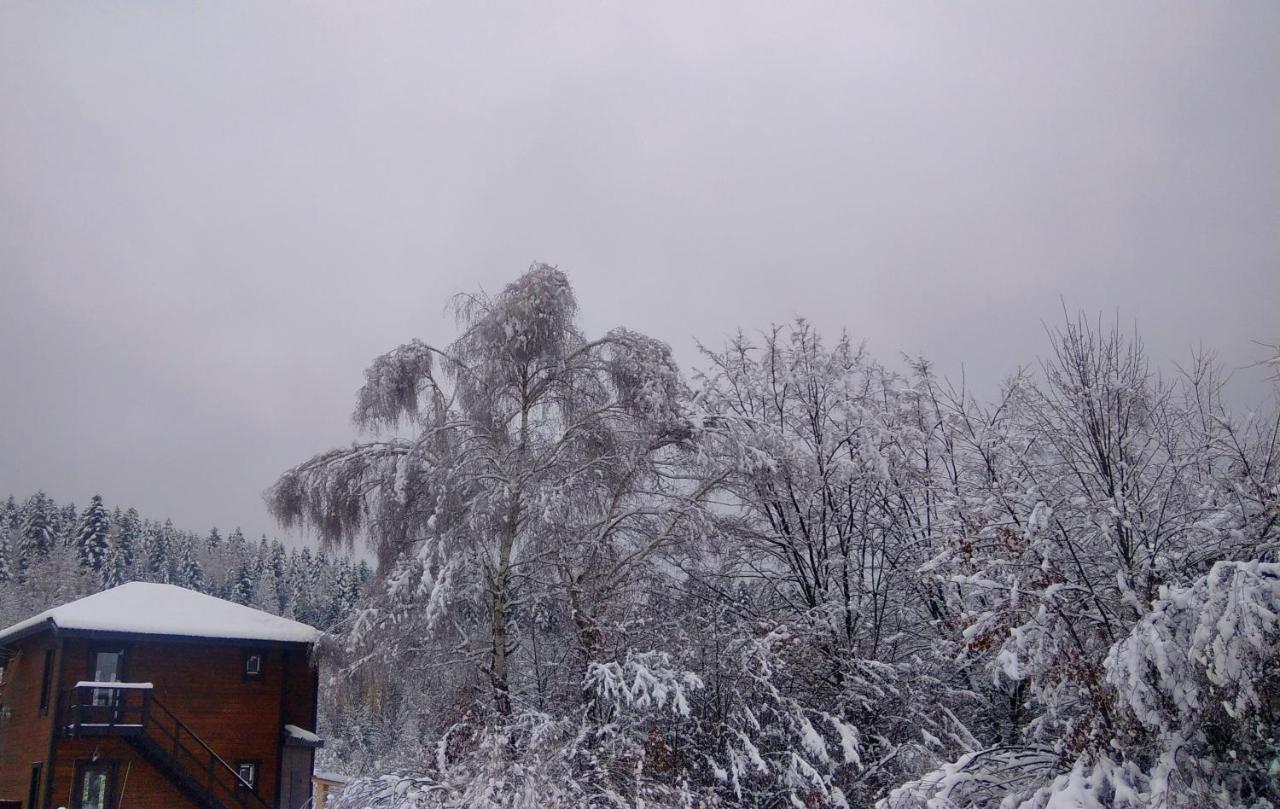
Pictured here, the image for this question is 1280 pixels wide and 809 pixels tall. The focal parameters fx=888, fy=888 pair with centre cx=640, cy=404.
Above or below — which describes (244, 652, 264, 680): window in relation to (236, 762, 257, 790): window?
above

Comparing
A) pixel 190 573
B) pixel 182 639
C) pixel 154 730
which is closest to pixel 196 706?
pixel 154 730

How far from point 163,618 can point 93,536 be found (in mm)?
49054

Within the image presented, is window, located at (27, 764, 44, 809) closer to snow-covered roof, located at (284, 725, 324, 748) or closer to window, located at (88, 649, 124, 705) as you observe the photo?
window, located at (88, 649, 124, 705)

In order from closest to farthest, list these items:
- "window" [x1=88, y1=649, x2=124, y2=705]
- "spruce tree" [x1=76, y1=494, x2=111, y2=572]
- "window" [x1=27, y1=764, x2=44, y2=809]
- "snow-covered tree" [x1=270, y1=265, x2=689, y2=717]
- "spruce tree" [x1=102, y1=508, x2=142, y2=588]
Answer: "snow-covered tree" [x1=270, y1=265, x2=689, y2=717], "window" [x1=27, y1=764, x2=44, y2=809], "window" [x1=88, y1=649, x2=124, y2=705], "spruce tree" [x1=102, y1=508, x2=142, y2=588], "spruce tree" [x1=76, y1=494, x2=111, y2=572]

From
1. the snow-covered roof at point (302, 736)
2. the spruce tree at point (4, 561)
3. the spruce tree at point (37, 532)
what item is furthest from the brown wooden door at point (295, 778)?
the spruce tree at point (37, 532)

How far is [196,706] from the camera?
67.3ft

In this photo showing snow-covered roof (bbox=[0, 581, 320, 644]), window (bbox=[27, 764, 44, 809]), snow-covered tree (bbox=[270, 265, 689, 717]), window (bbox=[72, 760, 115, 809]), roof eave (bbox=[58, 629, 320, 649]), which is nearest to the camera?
snow-covered tree (bbox=[270, 265, 689, 717])

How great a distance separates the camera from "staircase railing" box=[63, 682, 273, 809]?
60.5 ft

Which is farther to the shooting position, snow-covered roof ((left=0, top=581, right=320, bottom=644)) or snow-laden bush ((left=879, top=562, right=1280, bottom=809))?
snow-covered roof ((left=0, top=581, right=320, bottom=644))

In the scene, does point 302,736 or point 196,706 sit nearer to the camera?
Result: point 196,706

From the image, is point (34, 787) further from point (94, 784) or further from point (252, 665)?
point (252, 665)

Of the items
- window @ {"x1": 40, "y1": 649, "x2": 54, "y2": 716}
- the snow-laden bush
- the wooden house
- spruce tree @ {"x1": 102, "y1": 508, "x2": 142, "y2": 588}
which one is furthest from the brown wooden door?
spruce tree @ {"x1": 102, "y1": 508, "x2": 142, "y2": 588}

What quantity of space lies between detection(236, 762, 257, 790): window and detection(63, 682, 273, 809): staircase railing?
0.15 metres

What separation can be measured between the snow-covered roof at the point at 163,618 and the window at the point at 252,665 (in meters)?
0.77
